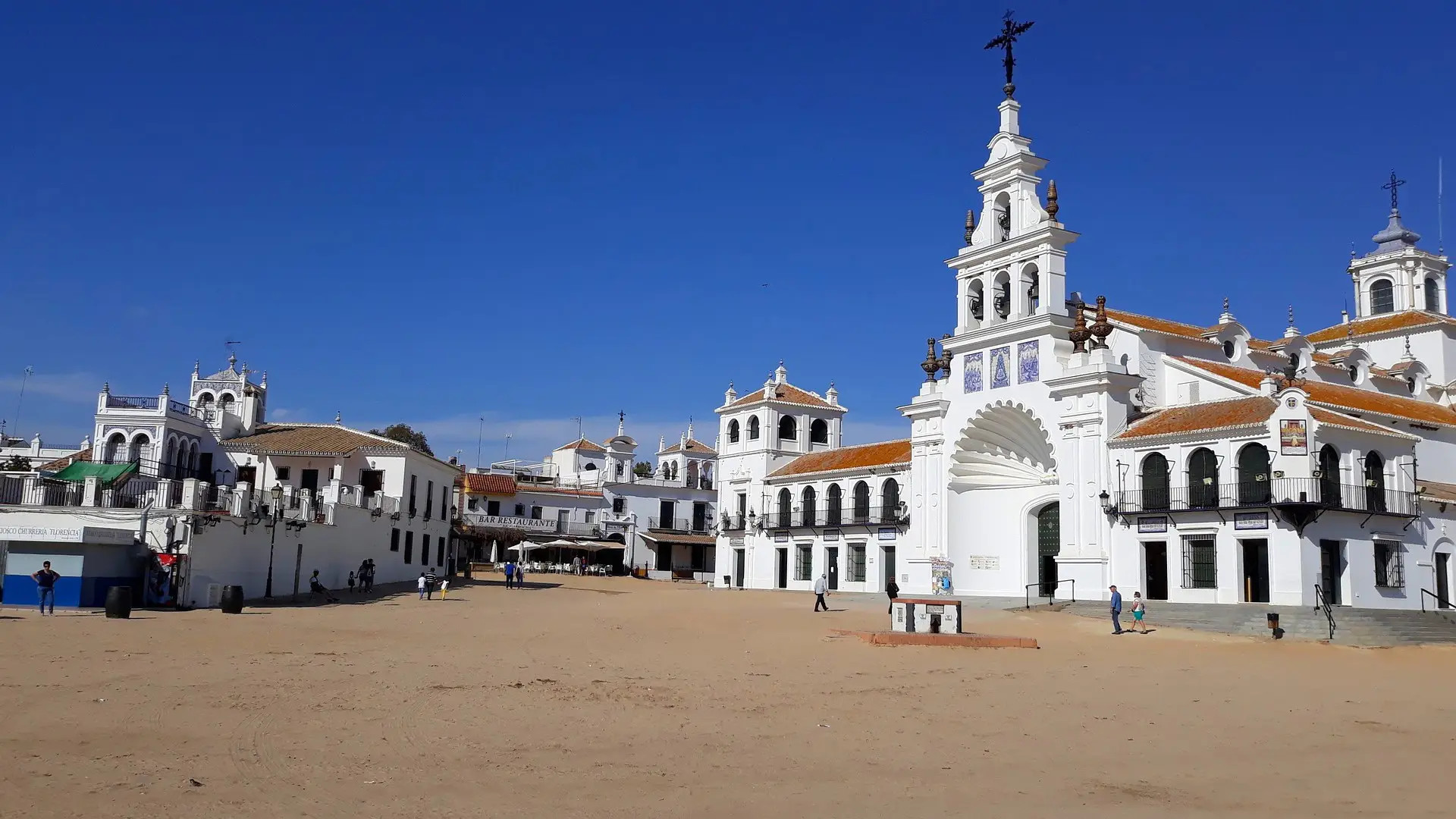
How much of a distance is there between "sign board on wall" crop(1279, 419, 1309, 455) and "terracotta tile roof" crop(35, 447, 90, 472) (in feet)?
135

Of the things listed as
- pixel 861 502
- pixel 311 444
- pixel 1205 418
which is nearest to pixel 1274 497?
pixel 1205 418

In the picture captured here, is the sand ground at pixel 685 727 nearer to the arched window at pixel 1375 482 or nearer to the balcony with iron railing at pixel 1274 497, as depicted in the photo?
the balcony with iron railing at pixel 1274 497

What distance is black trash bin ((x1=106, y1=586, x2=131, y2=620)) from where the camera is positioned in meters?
24.2

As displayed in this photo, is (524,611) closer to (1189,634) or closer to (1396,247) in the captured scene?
(1189,634)

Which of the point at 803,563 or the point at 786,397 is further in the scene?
the point at 786,397

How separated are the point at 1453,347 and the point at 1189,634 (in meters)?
28.7

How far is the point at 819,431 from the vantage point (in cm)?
5762

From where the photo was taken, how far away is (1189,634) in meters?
27.7

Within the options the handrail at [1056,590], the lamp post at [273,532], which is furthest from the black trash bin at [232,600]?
the handrail at [1056,590]

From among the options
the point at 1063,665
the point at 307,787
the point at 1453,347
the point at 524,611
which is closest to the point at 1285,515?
the point at 1063,665

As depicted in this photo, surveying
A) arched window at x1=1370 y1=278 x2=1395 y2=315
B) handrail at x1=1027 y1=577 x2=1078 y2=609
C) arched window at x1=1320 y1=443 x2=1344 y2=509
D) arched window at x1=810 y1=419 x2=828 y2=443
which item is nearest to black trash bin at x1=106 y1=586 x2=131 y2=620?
handrail at x1=1027 y1=577 x2=1078 y2=609

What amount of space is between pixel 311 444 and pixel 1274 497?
33537mm

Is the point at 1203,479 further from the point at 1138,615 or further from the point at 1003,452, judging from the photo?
the point at 1003,452

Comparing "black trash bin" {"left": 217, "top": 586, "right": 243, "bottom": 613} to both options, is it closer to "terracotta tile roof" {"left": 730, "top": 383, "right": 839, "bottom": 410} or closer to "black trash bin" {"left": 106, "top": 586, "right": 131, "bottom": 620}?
"black trash bin" {"left": 106, "top": 586, "right": 131, "bottom": 620}
